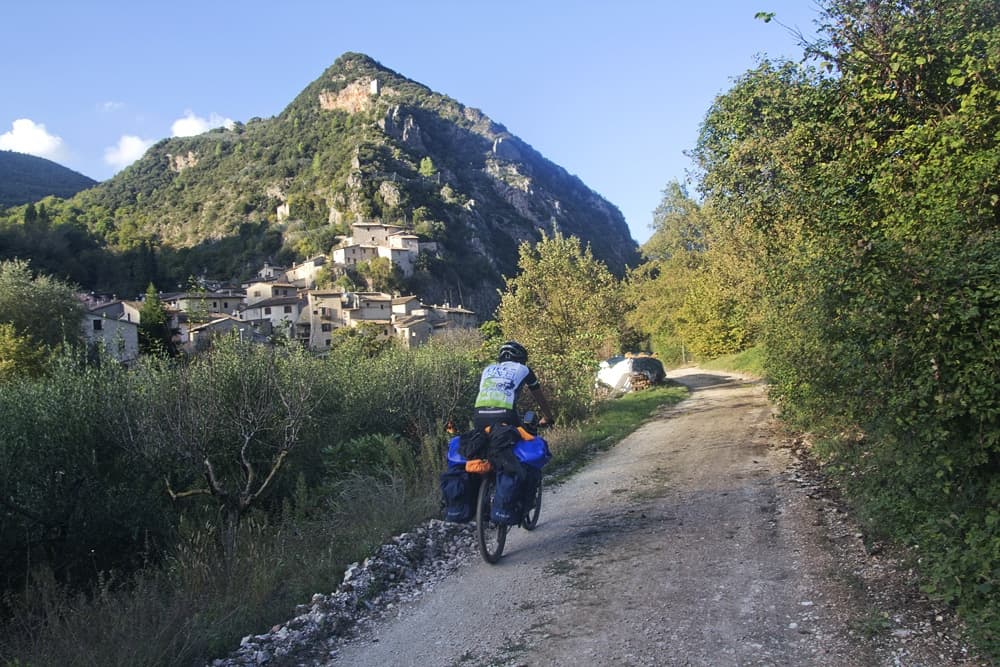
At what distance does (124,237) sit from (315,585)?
12742 centimetres

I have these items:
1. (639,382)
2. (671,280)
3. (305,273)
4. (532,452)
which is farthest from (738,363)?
(305,273)

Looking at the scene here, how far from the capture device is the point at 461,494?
5.92 m

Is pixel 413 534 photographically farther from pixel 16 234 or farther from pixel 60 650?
pixel 16 234

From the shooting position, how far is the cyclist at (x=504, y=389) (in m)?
6.01

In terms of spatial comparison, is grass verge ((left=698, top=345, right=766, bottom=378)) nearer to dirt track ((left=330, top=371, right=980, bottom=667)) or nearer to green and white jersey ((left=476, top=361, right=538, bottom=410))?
dirt track ((left=330, top=371, right=980, bottom=667))

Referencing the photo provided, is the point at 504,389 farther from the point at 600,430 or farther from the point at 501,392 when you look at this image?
the point at 600,430

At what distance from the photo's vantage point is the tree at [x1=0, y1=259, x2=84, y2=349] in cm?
3669

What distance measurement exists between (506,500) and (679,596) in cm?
172

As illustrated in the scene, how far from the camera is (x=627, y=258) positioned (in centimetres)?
16975

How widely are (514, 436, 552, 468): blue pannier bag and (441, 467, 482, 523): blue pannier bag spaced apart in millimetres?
464

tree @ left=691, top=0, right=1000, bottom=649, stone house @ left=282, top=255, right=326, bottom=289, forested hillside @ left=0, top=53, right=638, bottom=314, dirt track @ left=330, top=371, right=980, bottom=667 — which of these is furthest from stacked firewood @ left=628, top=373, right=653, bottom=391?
stone house @ left=282, top=255, right=326, bottom=289

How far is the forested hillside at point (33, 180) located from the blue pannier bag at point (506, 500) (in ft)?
456

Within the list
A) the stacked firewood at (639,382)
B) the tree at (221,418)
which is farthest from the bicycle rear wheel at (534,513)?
the stacked firewood at (639,382)

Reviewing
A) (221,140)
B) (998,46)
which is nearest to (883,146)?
(998,46)
